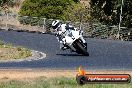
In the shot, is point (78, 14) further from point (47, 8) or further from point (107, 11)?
point (47, 8)

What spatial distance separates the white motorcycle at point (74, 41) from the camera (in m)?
25.2

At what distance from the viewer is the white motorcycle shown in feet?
82.6

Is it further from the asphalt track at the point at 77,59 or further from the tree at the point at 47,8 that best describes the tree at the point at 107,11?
the asphalt track at the point at 77,59

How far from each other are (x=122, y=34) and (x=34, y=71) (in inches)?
921

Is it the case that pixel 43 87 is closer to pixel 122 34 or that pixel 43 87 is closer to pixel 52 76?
pixel 52 76

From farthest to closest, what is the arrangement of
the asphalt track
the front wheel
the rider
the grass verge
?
the rider < the front wheel < the grass verge < the asphalt track

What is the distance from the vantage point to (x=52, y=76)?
17.2 m

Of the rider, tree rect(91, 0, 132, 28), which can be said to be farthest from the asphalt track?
tree rect(91, 0, 132, 28)

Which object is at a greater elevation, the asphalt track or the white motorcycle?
the white motorcycle

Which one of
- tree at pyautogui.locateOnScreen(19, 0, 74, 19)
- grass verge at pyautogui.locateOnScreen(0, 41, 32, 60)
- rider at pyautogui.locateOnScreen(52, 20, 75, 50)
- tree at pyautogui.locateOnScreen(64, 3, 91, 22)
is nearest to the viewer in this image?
grass verge at pyautogui.locateOnScreen(0, 41, 32, 60)

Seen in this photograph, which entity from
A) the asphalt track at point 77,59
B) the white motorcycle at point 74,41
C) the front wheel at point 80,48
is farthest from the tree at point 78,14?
the front wheel at point 80,48

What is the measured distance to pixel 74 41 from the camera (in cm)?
2520

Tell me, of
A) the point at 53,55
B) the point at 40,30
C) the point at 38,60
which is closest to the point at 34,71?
the point at 38,60

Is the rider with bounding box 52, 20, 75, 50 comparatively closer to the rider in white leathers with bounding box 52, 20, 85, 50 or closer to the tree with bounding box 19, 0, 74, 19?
the rider in white leathers with bounding box 52, 20, 85, 50
